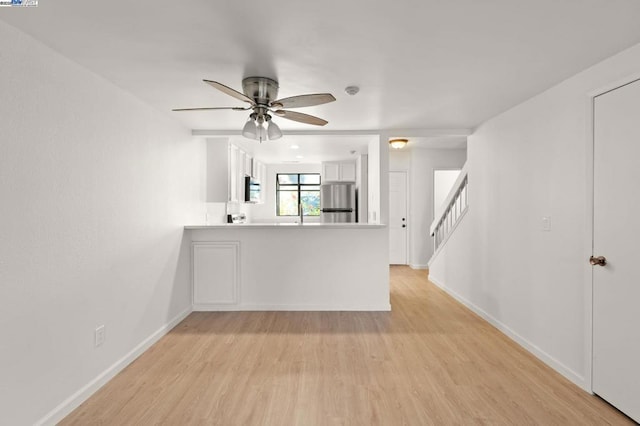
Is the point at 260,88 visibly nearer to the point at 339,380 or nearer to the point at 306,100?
the point at 306,100

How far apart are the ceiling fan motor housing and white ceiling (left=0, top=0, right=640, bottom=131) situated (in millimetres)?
51

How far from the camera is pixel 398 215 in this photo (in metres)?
6.71

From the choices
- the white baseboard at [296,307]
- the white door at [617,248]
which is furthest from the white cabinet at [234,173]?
the white door at [617,248]

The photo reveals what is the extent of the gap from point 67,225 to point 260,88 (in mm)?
1606

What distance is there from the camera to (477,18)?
1.66 m

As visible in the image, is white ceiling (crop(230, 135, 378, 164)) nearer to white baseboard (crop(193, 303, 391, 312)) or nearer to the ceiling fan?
the ceiling fan

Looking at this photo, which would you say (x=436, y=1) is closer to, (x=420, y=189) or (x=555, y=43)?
(x=555, y=43)

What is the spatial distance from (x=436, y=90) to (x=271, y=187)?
518 cm

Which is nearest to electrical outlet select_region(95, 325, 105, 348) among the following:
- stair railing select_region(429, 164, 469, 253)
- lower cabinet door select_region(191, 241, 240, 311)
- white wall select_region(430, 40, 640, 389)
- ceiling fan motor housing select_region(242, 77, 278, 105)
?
lower cabinet door select_region(191, 241, 240, 311)

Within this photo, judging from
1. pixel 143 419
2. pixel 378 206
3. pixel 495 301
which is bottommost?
pixel 143 419

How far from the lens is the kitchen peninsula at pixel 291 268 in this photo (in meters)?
4.00

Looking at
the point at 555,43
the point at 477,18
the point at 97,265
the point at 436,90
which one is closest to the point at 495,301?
the point at 436,90

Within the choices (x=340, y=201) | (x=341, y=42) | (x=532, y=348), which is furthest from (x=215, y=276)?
(x=532, y=348)

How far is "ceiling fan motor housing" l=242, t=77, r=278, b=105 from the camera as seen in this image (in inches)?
93.6
